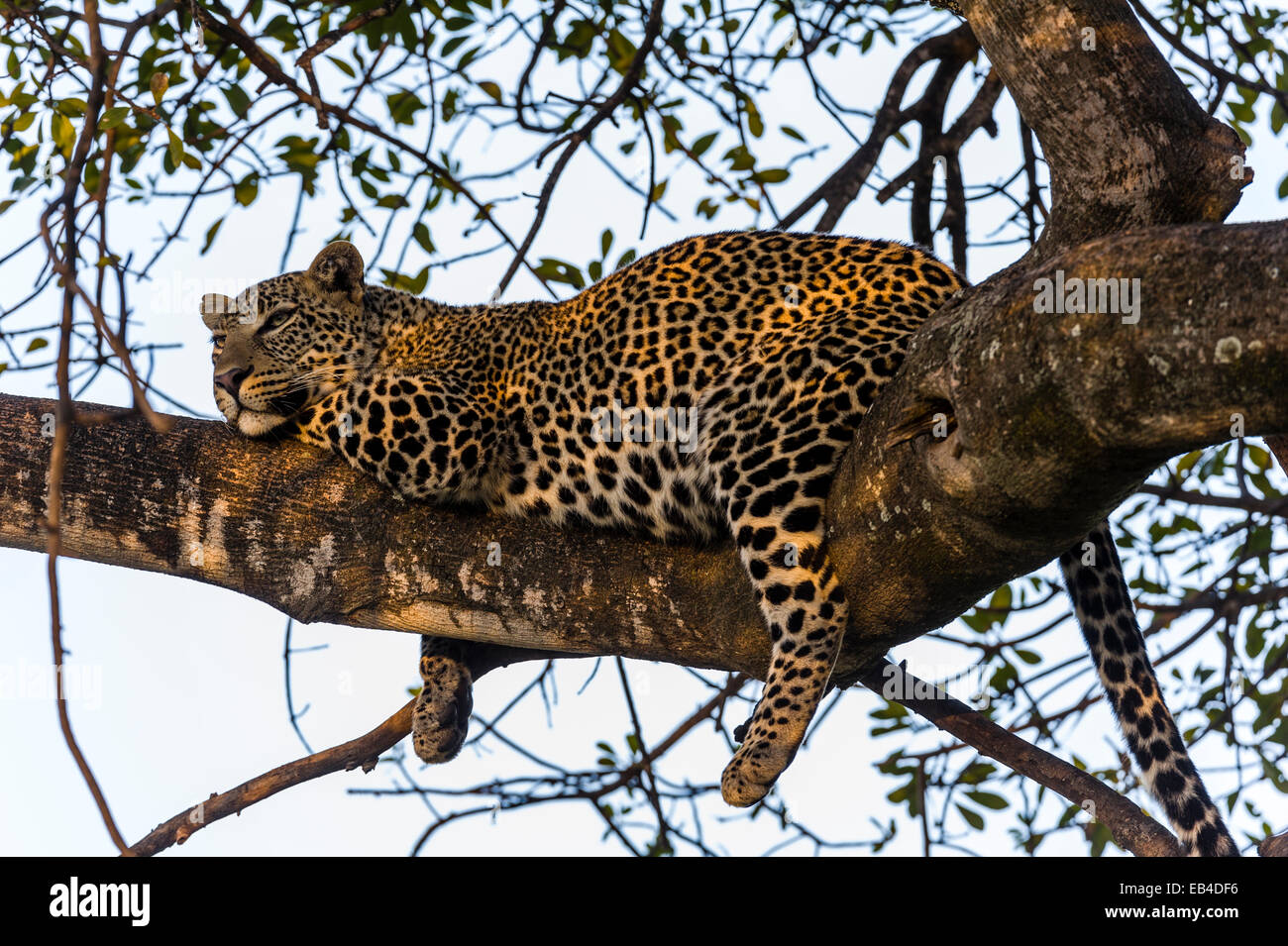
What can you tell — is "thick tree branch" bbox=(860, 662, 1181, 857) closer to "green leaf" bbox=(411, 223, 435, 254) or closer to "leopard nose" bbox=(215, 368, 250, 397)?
"leopard nose" bbox=(215, 368, 250, 397)

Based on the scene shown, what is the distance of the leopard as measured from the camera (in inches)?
174

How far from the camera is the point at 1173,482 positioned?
7.32 meters

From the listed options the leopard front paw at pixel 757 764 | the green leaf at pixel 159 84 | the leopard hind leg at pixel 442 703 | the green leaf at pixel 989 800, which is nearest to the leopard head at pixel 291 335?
the green leaf at pixel 159 84

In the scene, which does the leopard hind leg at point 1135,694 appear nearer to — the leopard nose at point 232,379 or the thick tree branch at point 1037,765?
the thick tree branch at point 1037,765

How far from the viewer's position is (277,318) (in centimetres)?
624

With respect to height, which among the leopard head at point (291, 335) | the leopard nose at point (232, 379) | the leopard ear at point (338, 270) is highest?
the leopard ear at point (338, 270)

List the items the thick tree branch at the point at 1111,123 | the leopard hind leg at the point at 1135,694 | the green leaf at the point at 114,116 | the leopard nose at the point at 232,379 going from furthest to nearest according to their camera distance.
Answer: the leopard nose at the point at 232,379 < the green leaf at the point at 114,116 < the leopard hind leg at the point at 1135,694 < the thick tree branch at the point at 1111,123

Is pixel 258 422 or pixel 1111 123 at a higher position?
pixel 258 422

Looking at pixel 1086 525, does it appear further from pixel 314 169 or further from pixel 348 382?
pixel 314 169

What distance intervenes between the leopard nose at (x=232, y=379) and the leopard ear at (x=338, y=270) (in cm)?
78

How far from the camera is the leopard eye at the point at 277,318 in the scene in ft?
20.3

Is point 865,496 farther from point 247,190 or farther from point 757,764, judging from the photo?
point 247,190

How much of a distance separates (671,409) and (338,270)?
6.78 ft

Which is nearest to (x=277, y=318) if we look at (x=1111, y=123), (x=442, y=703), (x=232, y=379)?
(x=232, y=379)
